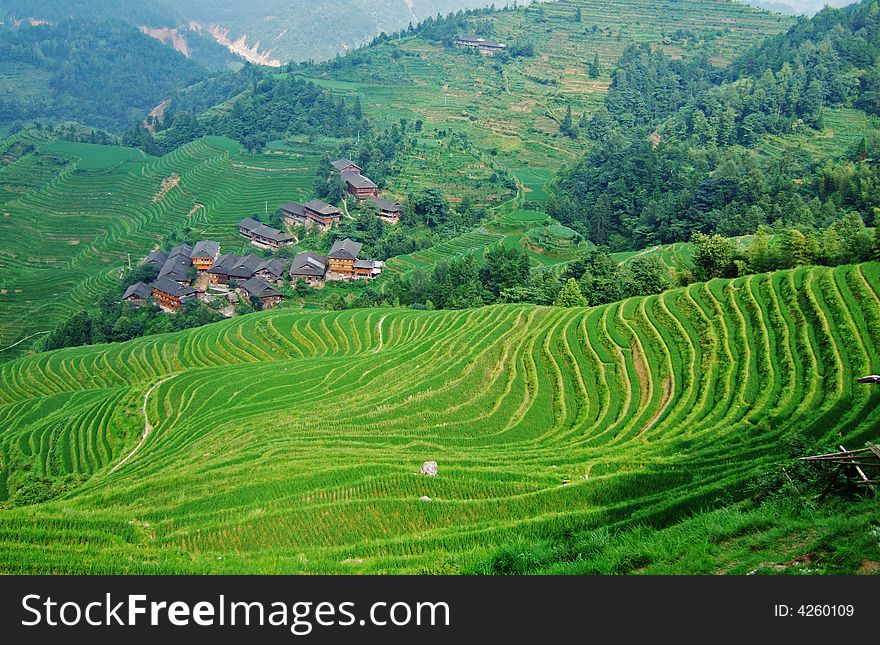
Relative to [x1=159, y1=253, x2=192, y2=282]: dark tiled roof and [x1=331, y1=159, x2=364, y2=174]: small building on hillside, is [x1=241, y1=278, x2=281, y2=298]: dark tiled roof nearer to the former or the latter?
[x1=159, y1=253, x2=192, y2=282]: dark tiled roof

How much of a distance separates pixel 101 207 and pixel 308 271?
984 inches

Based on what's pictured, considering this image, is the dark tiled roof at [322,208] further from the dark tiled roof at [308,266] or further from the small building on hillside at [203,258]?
the small building on hillside at [203,258]

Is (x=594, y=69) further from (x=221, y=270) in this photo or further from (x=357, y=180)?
(x=221, y=270)

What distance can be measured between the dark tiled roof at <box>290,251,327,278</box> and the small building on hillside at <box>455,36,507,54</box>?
180ft

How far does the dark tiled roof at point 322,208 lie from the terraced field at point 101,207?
502 cm

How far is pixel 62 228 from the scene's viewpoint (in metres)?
54.3

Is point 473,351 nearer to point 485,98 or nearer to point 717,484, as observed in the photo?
point 717,484

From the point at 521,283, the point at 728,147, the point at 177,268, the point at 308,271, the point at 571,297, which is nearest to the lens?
the point at 571,297

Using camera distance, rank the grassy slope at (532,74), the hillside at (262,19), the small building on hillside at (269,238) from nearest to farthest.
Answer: the small building on hillside at (269,238)
the grassy slope at (532,74)
the hillside at (262,19)

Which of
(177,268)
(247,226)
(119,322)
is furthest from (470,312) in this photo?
(247,226)

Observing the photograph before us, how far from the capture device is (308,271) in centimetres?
4506

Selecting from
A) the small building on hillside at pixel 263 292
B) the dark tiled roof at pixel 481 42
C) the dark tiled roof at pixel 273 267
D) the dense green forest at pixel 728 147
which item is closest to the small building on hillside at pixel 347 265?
the dark tiled roof at pixel 273 267

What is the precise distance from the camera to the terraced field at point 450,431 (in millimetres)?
9812

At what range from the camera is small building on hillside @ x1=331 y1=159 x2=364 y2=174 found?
59.3 meters
